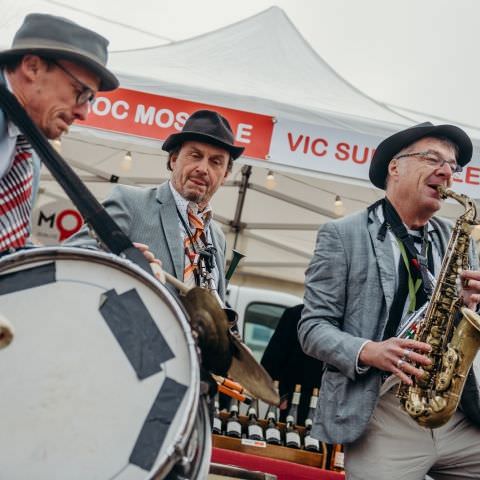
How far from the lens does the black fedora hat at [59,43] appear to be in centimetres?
187

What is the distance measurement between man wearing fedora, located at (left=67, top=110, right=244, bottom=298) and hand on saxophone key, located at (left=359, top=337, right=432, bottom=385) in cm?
71

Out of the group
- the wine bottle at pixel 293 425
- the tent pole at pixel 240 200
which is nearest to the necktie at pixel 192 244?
the wine bottle at pixel 293 425

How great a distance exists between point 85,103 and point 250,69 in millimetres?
4040

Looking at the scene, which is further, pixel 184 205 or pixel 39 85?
pixel 184 205

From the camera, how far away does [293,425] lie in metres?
4.55

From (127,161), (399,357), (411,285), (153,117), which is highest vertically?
(127,161)

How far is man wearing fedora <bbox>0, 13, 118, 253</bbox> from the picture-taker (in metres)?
1.86

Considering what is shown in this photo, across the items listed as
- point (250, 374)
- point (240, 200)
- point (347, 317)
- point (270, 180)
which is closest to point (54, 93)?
point (250, 374)

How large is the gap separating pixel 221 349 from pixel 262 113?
132 inches

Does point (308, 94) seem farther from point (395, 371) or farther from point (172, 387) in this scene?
point (172, 387)

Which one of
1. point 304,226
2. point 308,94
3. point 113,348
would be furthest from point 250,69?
point 113,348

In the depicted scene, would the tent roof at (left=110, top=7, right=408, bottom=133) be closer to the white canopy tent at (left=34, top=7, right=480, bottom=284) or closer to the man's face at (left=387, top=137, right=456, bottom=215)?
the white canopy tent at (left=34, top=7, right=480, bottom=284)

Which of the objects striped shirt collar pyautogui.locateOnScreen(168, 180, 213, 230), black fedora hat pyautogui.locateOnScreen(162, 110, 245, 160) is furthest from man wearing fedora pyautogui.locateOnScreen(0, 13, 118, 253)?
black fedora hat pyautogui.locateOnScreen(162, 110, 245, 160)

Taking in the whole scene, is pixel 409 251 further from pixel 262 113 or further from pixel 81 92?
pixel 262 113
